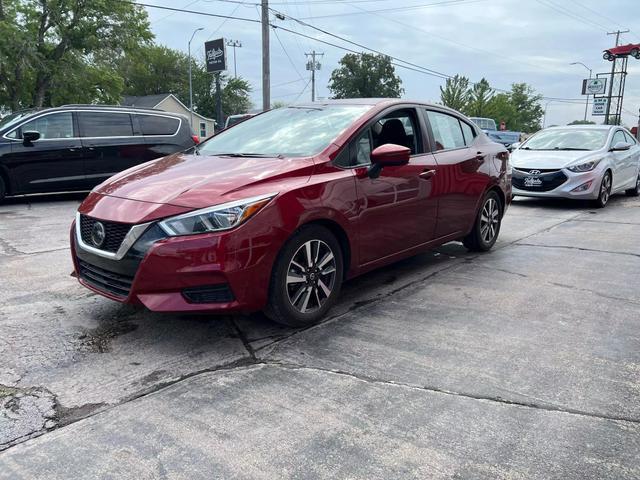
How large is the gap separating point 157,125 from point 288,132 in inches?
283

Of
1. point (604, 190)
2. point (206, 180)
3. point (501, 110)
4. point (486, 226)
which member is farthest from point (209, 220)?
point (501, 110)

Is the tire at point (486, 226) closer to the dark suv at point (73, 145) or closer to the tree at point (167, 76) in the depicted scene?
the dark suv at point (73, 145)

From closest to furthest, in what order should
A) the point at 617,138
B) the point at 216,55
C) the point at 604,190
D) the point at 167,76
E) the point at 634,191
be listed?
the point at 604,190 < the point at 617,138 < the point at 634,191 < the point at 216,55 < the point at 167,76

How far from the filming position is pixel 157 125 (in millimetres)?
10672

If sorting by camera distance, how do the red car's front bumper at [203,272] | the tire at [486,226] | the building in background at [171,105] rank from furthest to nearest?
1. the building in background at [171,105]
2. the tire at [486,226]
3. the red car's front bumper at [203,272]

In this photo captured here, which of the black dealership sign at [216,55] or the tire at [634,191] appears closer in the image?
the tire at [634,191]

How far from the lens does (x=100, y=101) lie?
29359 millimetres

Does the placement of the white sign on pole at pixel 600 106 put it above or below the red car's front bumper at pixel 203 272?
above

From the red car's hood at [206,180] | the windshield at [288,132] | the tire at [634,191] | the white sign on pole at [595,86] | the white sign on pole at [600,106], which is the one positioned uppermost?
the white sign on pole at [595,86]

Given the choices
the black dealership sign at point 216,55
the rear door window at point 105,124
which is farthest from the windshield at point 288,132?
the black dealership sign at point 216,55

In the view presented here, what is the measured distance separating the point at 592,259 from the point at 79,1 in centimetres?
2622

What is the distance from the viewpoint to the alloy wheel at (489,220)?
5.93 m

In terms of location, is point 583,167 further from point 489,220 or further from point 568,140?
point 489,220

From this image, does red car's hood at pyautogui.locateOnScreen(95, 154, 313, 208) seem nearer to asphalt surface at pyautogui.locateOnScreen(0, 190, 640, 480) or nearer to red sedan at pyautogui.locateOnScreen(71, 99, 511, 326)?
red sedan at pyautogui.locateOnScreen(71, 99, 511, 326)
